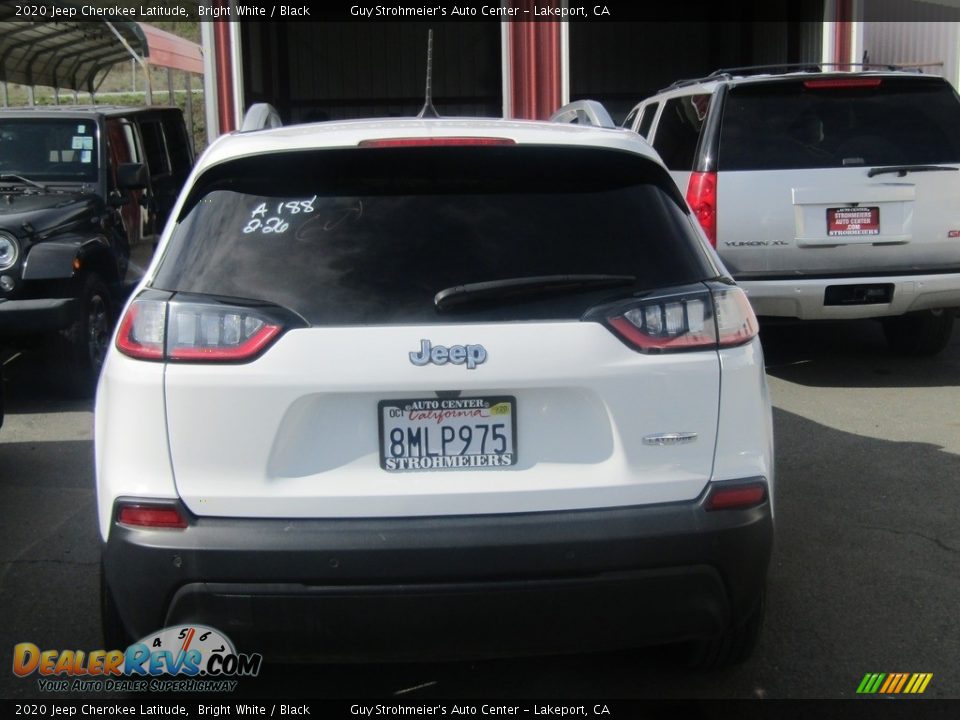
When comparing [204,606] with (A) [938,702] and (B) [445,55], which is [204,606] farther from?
(B) [445,55]

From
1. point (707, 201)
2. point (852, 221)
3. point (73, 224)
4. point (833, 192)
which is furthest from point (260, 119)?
point (852, 221)

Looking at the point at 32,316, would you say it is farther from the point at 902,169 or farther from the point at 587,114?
the point at 902,169

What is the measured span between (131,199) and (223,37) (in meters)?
4.35

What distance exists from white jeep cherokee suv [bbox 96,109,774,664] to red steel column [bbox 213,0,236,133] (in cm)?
1000

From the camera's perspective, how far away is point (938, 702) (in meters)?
3.31

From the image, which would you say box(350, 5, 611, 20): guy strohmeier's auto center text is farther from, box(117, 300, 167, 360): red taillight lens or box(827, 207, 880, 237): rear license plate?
box(117, 300, 167, 360): red taillight lens

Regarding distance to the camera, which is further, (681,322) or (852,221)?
(852,221)

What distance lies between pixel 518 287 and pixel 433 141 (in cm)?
49

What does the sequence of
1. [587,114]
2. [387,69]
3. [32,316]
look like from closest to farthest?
1. [587,114]
2. [32,316]
3. [387,69]

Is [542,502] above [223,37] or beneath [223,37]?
beneath

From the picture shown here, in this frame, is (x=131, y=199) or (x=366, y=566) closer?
(x=366, y=566)

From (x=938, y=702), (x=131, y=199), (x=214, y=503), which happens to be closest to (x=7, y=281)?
(x=131, y=199)

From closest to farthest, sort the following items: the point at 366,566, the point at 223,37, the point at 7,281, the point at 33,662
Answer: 1. the point at 366,566
2. the point at 33,662
3. the point at 7,281
4. the point at 223,37

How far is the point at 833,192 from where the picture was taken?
713cm
